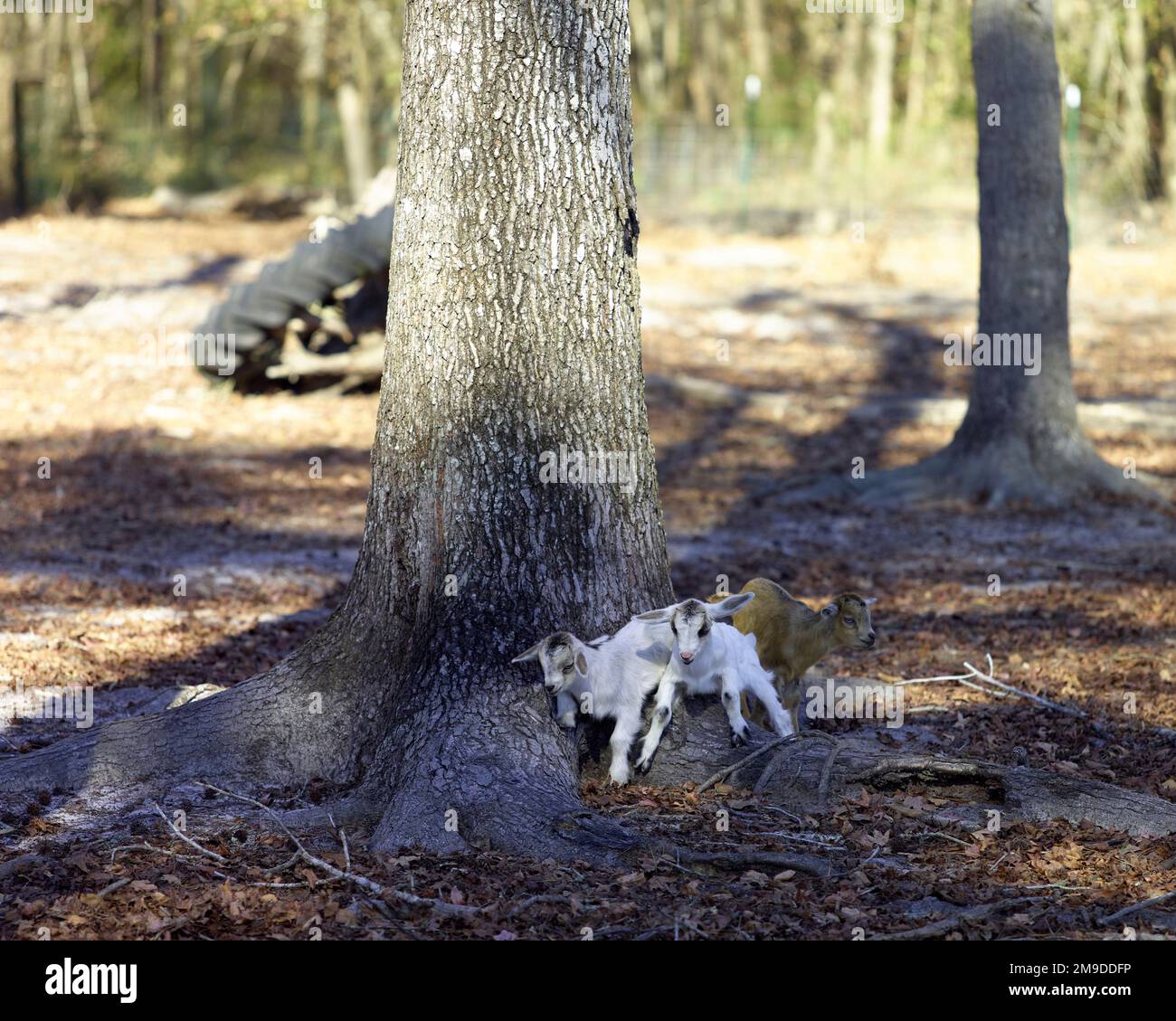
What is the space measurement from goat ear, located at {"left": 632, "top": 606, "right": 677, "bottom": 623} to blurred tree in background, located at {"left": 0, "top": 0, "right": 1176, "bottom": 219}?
18.7 meters

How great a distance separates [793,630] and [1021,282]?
723 centimetres

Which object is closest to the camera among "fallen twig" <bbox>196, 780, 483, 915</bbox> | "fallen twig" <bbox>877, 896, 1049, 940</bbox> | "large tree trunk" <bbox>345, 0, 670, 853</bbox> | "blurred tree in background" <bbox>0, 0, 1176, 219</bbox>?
"fallen twig" <bbox>877, 896, 1049, 940</bbox>

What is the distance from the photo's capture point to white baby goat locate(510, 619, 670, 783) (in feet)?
19.6

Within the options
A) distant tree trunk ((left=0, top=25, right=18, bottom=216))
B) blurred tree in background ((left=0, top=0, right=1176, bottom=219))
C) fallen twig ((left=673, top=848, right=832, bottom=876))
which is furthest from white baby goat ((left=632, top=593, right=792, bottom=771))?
distant tree trunk ((left=0, top=25, right=18, bottom=216))

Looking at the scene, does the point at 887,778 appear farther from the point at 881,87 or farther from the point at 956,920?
the point at 881,87

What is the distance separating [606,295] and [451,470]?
3.50 ft

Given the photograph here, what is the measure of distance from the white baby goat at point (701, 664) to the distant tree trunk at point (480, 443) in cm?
38

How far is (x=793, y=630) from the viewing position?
788 centimetres

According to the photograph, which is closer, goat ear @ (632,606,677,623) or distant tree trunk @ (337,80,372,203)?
goat ear @ (632,606,677,623)

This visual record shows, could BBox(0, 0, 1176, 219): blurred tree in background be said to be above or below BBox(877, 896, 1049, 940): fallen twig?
above

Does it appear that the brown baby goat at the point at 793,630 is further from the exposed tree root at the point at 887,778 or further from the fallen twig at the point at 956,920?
the fallen twig at the point at 956,920

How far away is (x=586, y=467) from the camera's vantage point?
20.7 feet

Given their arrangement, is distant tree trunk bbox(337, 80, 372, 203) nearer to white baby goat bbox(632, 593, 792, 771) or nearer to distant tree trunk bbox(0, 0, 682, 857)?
distant tree trunk bbox(0, 0, 682, 857)
